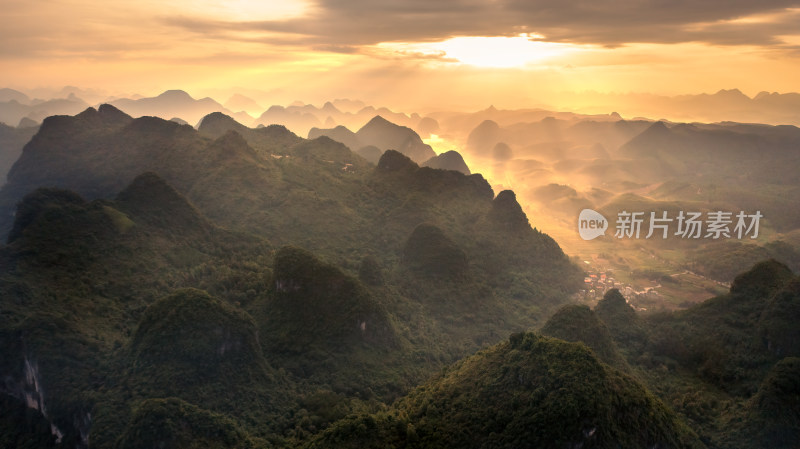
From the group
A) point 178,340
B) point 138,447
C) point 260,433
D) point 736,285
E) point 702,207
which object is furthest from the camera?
point 702,207

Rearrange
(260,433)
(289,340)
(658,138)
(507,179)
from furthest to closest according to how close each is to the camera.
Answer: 1. (658,138)
2. (507,179)
3. (289,340)
4. (260,433)

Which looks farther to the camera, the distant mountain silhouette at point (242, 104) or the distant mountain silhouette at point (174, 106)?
the distant mountain silhouette at point (242, 104)

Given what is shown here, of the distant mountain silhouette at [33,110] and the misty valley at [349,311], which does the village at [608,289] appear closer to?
the misty valley at [349,311]

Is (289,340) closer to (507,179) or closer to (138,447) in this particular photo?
(138,447)

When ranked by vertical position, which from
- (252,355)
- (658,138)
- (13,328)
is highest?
(658,138)

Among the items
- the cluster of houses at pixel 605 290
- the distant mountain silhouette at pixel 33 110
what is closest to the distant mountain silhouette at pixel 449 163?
the cluster of houses at pixel 605 290

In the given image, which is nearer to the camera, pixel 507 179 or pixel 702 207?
pixel 702 207

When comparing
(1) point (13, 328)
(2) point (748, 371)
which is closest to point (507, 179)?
(2) point (748, 371)

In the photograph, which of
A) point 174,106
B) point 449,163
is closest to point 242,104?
point 174,106
